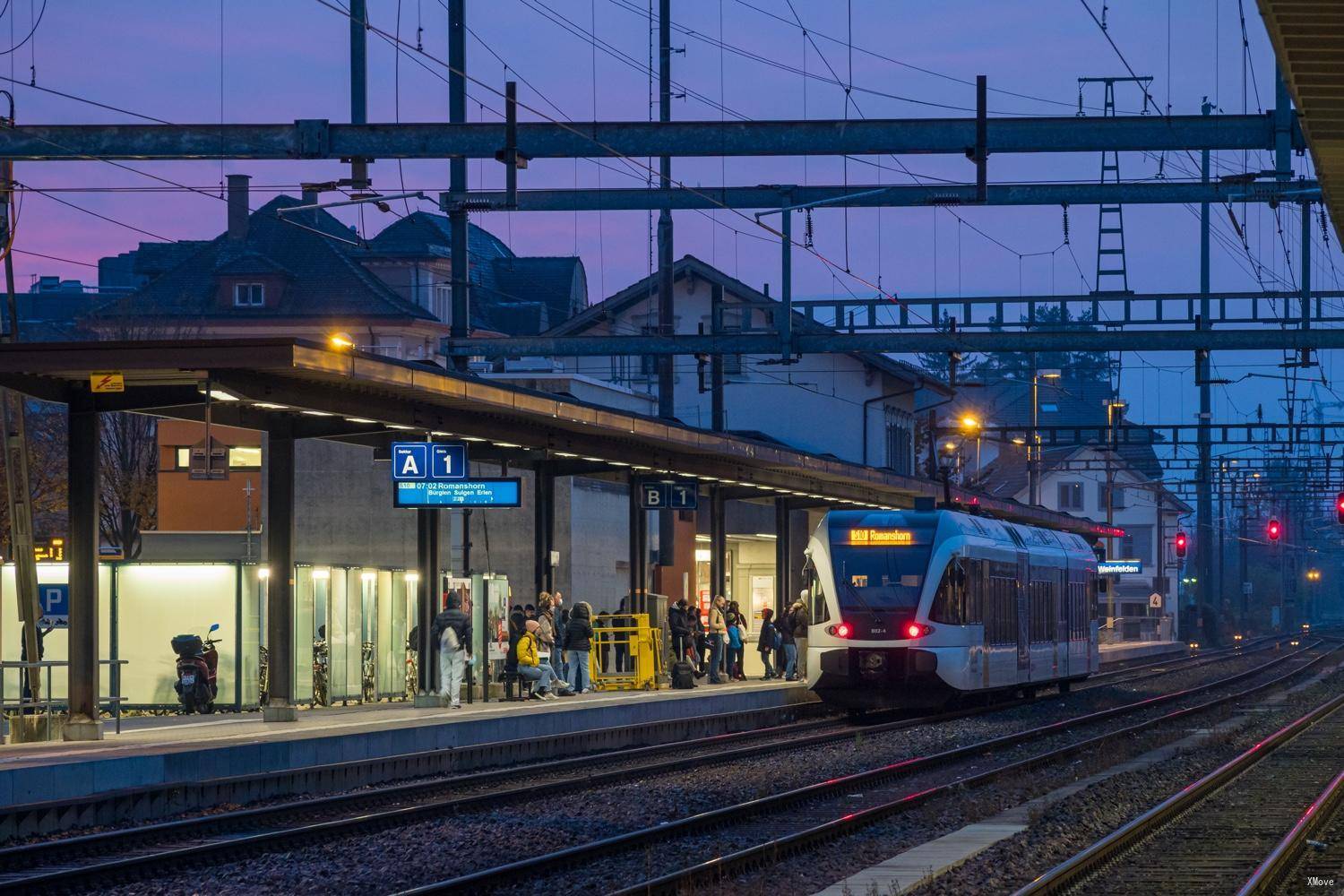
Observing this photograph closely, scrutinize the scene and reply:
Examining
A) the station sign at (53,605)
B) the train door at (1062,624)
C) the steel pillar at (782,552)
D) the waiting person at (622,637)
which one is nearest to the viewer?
the station sign at (53,605)

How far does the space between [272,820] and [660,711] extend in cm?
1147

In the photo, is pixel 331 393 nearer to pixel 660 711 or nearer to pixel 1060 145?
pixel 660 711

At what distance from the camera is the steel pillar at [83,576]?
70.4 ft

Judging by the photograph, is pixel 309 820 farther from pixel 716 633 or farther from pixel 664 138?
pixel 716 633

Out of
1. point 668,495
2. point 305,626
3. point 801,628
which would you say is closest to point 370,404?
point 305,626

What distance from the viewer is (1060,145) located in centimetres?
2053

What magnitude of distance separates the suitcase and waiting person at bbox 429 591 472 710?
6.53 metres

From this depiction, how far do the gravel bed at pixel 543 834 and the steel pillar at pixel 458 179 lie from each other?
8.41m

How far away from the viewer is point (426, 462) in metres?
26.3

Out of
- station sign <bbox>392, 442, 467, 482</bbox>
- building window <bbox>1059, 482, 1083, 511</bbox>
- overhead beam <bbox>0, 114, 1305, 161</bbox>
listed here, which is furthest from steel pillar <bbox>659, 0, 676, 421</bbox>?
building window <bbox>1059, 482, 1083, 511</bbox>

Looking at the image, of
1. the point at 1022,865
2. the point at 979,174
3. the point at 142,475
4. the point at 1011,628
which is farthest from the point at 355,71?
the point at 142,475

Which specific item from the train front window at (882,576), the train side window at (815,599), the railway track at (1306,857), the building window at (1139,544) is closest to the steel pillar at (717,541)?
the train side window at (815,599)

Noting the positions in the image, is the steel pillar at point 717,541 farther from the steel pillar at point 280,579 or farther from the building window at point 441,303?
the building window at point 441,303

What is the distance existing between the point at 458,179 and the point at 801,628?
951 centimetres
